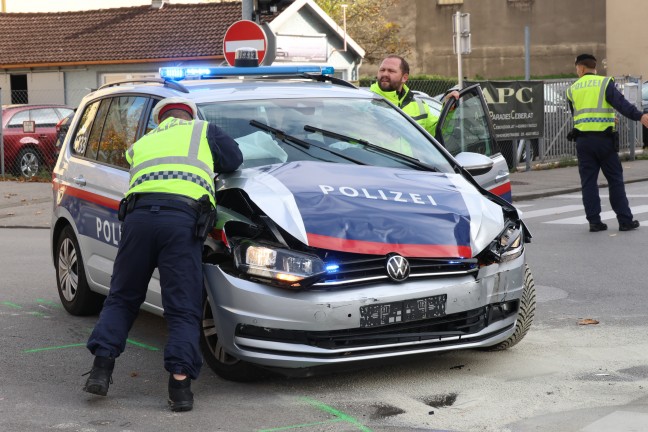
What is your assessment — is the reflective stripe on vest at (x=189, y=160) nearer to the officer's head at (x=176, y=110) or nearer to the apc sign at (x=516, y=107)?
the officer's head at (x=176, y=110)

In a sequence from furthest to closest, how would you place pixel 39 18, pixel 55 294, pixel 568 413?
pixel 39 18 → pixel 55 294 → pixel 568 413

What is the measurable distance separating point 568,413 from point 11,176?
1809 centimetres

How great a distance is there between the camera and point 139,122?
757 cm

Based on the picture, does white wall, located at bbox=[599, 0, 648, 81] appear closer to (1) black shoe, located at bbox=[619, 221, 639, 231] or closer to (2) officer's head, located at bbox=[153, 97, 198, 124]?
(1) black shoe, located at bbox=[619, 221, 639, 231]

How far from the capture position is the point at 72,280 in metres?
8.51

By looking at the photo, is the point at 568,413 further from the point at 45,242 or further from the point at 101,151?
the point at 45,242

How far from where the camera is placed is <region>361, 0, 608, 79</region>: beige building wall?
53.6m

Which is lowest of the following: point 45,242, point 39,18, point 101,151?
point 45,242

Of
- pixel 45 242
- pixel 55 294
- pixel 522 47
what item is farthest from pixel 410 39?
pixel 55 294

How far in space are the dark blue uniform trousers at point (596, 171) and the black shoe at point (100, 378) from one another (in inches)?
324

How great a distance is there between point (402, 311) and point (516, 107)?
53.4 feet

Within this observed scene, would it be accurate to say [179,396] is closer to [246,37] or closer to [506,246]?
[506,246]

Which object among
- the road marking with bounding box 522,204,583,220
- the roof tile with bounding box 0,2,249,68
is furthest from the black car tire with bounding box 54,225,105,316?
the roof tile with bounding box 0,2,249,68

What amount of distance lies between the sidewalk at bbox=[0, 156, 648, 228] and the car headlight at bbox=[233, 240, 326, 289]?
10.2m
